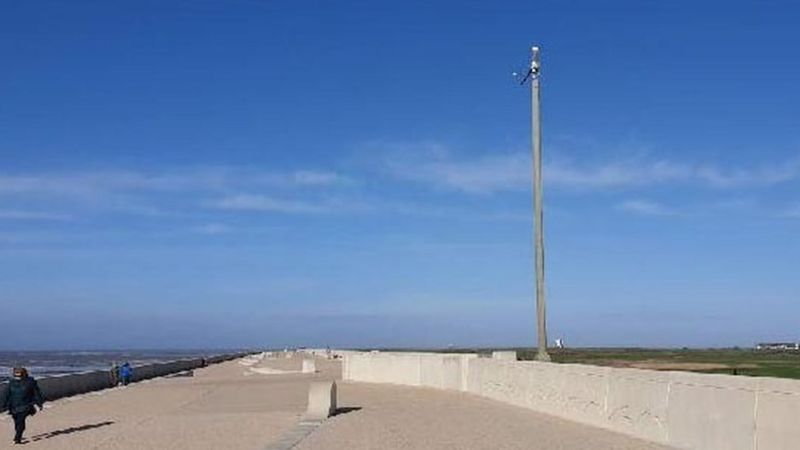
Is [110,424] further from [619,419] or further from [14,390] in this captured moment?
[619,419]

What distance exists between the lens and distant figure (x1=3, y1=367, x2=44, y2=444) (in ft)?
59.3

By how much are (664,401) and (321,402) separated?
8.78m

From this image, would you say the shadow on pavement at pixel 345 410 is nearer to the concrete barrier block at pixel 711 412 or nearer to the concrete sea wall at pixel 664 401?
the concrete sea wall at pixel 664 401

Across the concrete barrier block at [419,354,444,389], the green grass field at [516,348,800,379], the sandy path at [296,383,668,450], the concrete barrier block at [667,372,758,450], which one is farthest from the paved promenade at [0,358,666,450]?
the green grass field at [516,348,800,379]

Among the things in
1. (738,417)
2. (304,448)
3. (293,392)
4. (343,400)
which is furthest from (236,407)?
(738,417)

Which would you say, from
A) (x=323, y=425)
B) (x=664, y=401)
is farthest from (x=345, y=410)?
(x=664, y=401)

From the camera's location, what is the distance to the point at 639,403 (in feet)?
52.0

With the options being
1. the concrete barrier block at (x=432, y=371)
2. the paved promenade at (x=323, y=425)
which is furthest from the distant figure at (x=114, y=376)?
the concrete barrier block at (x=432, y=371)

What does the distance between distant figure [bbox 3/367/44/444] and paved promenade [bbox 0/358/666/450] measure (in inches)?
15.0

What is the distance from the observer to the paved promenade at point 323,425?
16.3 m

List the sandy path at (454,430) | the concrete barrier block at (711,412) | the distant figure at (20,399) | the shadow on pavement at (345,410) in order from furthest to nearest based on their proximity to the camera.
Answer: the shadow on pavement at (345,410)
the distant figure at (20,399)
the sandy path at (454,430)
the concrete barrier block at (711,412)

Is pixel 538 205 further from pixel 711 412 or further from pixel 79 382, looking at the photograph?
pixel 79 382

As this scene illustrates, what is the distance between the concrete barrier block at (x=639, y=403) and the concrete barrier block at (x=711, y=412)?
24 cm

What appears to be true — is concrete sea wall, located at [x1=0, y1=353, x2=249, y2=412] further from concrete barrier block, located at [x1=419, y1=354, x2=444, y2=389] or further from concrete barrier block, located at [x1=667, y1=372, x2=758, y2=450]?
concrete barrier block, located at [x1=667, y1=372, x2=758, y2=450]
